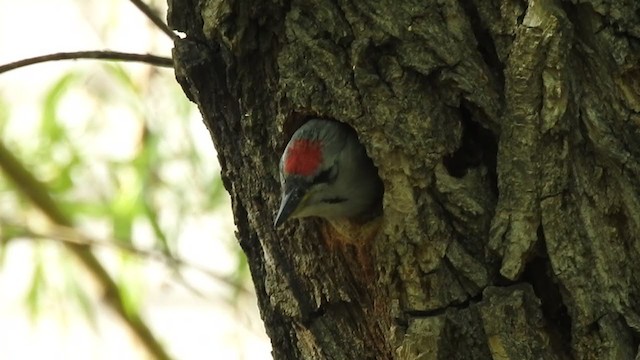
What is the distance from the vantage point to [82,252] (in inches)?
132

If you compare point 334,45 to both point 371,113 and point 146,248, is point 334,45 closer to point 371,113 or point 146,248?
point 371,113

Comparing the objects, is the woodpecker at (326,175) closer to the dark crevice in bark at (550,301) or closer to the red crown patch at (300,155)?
the red crown patch at (300,155)

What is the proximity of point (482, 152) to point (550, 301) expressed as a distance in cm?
30

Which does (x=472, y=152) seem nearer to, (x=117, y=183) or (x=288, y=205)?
(x=288, y=205)

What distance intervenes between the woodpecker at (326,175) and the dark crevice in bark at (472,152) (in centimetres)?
25

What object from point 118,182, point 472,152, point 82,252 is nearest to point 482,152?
point 472,152

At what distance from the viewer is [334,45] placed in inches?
69.5

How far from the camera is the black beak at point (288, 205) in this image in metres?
1.83

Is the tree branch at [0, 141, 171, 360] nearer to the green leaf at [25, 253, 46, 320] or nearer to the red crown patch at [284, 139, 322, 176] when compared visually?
the green leaf at [25, 253, 46, 320]

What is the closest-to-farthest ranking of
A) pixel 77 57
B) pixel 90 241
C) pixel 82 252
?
pixel 77 57 < pixel 90 241 < pixel 82 252

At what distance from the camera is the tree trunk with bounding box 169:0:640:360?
5.38 ft

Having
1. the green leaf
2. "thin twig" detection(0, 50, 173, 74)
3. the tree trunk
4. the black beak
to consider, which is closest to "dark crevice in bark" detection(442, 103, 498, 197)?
the tree trunk

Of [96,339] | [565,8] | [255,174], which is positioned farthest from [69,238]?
[565,8]

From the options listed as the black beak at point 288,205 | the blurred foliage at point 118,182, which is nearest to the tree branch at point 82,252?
the blurred foliage at point 118,182
